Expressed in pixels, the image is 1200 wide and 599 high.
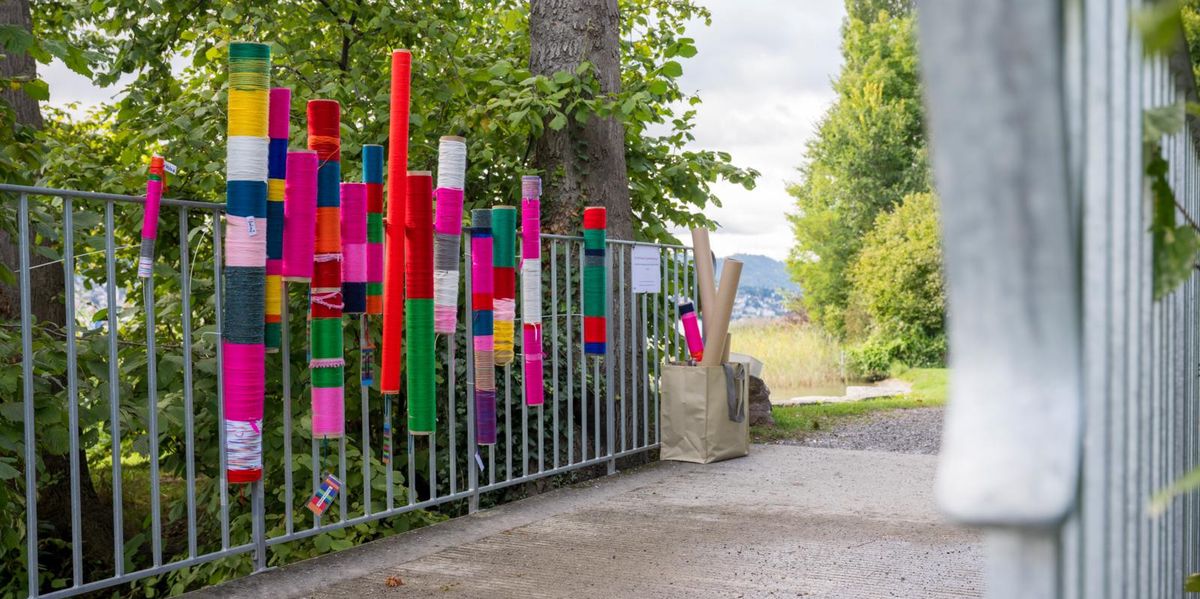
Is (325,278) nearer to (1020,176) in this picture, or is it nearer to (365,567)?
(365,567)

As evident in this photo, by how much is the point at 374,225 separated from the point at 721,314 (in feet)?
10.5

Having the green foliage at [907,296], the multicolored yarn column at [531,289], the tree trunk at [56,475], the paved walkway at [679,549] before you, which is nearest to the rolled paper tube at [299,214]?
the paved walkway at [679,549]

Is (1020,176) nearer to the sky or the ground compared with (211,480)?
nearer to the sky

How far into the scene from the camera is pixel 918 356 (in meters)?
22.6

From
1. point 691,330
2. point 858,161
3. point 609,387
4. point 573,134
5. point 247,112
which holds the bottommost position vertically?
point 609,387

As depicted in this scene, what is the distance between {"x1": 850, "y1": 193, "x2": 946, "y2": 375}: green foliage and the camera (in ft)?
74.2

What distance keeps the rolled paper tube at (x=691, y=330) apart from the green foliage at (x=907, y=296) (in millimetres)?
15103

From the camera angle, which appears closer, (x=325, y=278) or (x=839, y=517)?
(x=325, y=278)

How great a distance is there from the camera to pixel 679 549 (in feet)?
16.1

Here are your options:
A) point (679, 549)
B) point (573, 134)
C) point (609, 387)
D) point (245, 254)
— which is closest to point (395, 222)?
point (245, 254)

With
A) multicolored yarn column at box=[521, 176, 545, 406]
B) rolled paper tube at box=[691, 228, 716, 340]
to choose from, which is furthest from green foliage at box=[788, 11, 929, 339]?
multicolored yarn column at box=[521, 176, 545, 406]

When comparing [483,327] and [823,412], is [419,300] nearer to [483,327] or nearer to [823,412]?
[483,327]

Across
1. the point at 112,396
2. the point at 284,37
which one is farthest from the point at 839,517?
the point at 284,37

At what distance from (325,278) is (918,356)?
19806mm
